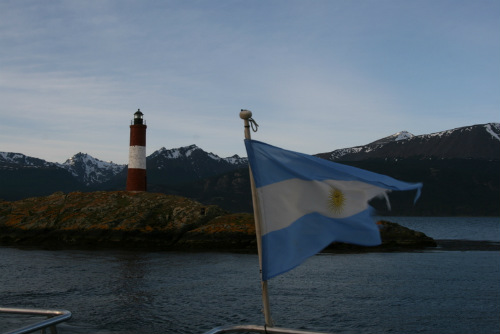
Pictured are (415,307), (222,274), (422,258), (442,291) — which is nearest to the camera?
(415,307)

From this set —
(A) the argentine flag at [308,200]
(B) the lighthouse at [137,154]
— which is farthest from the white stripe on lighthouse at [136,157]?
(A) the argentine flag at [308,200]

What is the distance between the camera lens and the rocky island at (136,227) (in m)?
49.1

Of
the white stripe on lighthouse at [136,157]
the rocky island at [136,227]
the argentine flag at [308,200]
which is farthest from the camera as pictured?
the white stripe on lighthouse at [136,157]

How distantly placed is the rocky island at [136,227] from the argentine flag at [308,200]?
41.4m

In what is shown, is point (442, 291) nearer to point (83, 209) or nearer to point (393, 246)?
point (393, 246)

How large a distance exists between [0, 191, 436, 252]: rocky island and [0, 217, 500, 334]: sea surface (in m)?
7.59

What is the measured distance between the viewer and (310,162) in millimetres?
6188

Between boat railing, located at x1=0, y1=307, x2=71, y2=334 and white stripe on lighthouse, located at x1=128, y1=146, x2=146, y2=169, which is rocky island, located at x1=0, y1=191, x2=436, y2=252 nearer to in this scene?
white stripe on lighthouse, located at x1=128, y1=146, x2=146, y2=169

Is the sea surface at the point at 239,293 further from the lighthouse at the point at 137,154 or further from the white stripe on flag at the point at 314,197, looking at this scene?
the lighthouse at the point at 137,154

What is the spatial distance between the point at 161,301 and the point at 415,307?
11.9m

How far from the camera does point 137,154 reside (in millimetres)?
58375

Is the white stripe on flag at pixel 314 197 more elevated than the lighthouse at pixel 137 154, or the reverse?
the lighthouse at pixel 137 154

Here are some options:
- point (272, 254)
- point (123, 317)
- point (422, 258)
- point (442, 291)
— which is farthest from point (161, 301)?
point (422, 258)

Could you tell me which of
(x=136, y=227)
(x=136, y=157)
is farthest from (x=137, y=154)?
(x=136, y=227)
